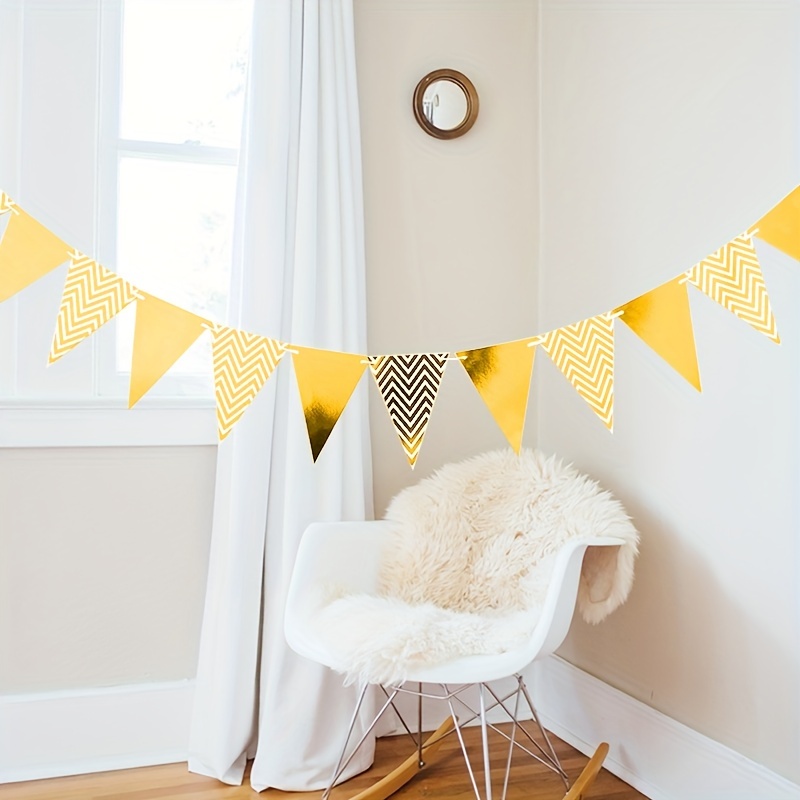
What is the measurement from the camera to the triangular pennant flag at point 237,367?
182 cm

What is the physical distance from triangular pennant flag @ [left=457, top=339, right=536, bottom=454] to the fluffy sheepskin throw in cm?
37

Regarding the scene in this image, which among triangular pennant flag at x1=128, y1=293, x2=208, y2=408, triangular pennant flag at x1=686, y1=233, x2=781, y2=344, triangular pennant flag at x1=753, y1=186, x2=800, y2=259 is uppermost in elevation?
triangular pennant flag at x1=753, y1=186, x2=800, y2=259

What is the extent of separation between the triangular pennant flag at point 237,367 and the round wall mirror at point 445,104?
1090 millimetres

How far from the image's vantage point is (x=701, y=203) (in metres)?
2.01

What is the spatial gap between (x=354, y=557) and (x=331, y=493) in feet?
0.71

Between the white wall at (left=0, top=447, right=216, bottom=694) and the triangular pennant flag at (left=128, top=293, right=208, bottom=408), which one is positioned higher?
the triangular pennant flag at (left=128, top=293, right=208, bottom=408)

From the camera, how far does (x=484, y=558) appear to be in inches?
86.7

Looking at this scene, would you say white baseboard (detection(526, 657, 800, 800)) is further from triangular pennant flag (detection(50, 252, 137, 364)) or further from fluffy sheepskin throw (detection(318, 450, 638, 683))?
triangular pennant flag (detection(50, 252, 137, 364))

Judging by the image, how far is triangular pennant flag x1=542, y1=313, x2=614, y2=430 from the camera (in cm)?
173

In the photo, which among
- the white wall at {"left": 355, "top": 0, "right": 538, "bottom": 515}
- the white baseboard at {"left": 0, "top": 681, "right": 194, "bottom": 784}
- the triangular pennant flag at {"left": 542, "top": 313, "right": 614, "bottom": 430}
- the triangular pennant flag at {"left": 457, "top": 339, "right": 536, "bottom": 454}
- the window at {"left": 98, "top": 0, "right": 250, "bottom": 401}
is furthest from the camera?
the white wall at {"left": 355, "top": 0, "right": 538, "bottom": 515}

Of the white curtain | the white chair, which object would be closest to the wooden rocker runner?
the white chair

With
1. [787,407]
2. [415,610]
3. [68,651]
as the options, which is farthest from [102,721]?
[787,407]

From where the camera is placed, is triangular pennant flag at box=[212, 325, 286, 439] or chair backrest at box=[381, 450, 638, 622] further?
chair backrest at box=[381, 450, 638, 622]

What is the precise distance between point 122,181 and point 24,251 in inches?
28.6
